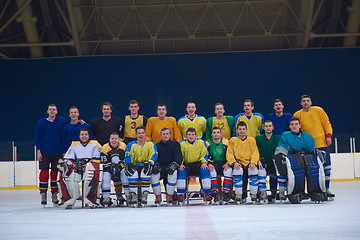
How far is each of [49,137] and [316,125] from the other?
3728 millimetres

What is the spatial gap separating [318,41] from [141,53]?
5.74 metres

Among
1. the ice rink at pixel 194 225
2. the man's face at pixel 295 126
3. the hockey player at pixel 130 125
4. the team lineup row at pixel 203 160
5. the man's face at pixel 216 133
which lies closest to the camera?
the ice rink at pixel 194 225

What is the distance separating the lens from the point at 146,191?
6.23 m

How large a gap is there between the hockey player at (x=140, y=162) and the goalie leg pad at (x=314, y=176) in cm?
197

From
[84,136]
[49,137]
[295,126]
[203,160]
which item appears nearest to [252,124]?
[295,126]

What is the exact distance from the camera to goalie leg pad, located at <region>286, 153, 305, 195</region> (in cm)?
616

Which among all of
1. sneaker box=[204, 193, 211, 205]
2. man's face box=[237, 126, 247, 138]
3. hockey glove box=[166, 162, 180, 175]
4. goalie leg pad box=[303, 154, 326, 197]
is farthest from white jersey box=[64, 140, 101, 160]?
goalie leg pad box=[303, 154, 326, 197]

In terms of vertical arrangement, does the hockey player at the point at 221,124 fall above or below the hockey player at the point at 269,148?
above

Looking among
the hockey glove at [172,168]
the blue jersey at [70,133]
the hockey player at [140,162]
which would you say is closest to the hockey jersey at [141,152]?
the hockey player at [140,162]

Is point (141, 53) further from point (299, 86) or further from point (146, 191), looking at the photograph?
point (146, 191)

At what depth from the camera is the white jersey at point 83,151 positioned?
21.3ft

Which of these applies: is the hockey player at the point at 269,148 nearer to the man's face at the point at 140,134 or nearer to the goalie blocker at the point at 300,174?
the goalie blocker at the point at 300,174

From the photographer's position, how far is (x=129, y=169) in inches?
244

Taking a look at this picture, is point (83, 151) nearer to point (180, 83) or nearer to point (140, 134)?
point (140, 134)
